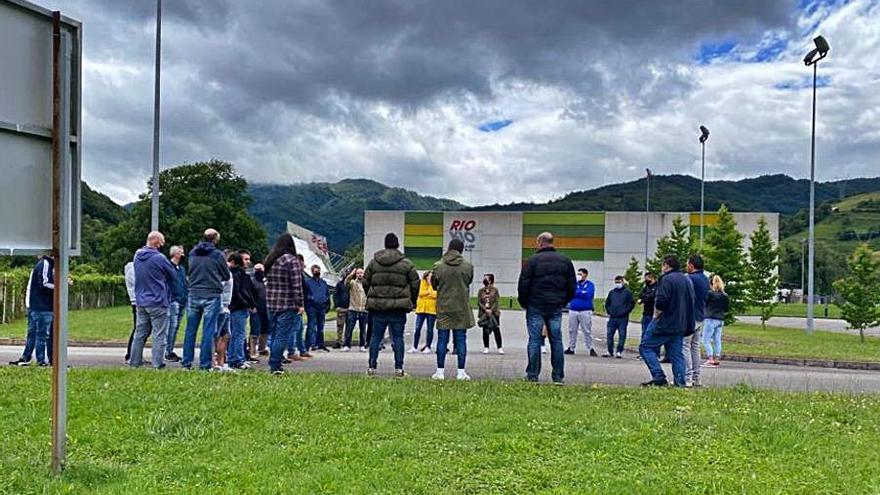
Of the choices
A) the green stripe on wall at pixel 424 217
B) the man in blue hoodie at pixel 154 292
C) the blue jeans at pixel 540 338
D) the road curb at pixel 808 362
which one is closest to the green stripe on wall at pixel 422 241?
the green stripe on wall at pixel 424 217

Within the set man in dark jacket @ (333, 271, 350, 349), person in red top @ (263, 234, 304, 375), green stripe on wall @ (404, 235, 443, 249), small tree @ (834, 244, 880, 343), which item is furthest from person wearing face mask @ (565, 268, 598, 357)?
green stripe on wall @ (404, 235, 443, 249)

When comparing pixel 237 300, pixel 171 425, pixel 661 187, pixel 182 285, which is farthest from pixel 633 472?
pixel 661 187

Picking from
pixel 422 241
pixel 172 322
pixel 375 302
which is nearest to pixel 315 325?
pixel 172 322

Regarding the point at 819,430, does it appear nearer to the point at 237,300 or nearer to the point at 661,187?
the point at 237,300

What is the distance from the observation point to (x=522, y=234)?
2515 inches

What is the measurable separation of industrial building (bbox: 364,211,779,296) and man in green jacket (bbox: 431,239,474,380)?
165 feet

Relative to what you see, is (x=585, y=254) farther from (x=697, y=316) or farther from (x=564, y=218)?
(x=697, y=316)

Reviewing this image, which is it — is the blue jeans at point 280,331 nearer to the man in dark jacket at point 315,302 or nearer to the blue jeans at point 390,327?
the blue jeans at point 390,327

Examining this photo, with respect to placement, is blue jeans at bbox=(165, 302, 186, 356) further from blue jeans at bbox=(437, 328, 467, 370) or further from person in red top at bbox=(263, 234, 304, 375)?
blue jeans at bbox=(437, 328, 467, 370)

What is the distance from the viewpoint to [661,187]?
454 feet

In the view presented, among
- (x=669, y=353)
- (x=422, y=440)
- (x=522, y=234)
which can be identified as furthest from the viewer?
(x=522, y=234)

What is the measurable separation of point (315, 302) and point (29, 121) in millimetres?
10469

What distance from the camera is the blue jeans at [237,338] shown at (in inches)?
456

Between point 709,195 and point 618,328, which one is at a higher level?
point 709,195
